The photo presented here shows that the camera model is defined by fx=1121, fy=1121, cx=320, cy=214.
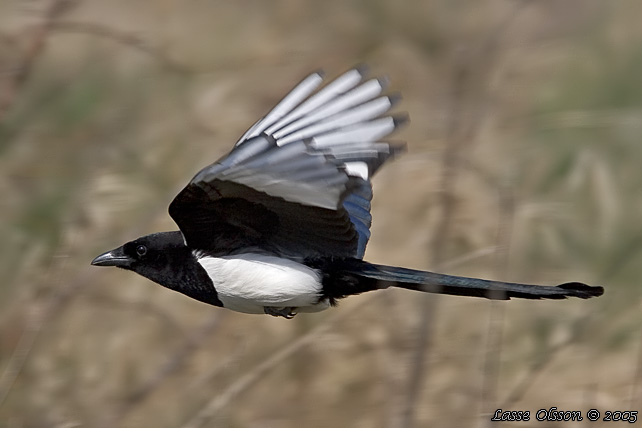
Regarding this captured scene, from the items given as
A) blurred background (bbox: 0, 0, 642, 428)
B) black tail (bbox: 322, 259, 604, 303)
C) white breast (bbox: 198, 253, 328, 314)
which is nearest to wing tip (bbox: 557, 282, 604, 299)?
black tail (bbox: 322, 259, 604, 303)

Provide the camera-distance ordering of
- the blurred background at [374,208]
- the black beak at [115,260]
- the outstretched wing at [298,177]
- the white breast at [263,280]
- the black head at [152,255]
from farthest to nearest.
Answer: the blurred background at [374,208] < the black beak at [115,260] < the black head at [152,255] < the white breast at [263,280] < the outstretched wing at [298,177]

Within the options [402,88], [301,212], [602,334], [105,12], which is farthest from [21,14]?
[602,334]

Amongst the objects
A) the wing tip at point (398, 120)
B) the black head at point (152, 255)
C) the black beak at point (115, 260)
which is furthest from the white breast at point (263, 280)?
the wing tip at point (398, 120)

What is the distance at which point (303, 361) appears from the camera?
3.52m

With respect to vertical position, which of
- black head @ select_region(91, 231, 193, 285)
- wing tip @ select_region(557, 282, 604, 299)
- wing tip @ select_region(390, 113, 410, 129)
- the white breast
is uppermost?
wing tip @ select_region(390, 113, 410, 129)

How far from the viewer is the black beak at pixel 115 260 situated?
2.64 metres

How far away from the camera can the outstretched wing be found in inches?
79.6

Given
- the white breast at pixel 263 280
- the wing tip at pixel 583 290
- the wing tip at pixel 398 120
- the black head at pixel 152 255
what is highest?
the wing tip at pixel 398 120

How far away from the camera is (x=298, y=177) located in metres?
2.04

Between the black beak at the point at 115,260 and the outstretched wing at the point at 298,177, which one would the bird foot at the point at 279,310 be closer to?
the outstretched wing at the point at 298,177

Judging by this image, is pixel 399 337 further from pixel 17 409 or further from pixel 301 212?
pixel 17 409

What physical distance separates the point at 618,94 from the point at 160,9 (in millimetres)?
2005

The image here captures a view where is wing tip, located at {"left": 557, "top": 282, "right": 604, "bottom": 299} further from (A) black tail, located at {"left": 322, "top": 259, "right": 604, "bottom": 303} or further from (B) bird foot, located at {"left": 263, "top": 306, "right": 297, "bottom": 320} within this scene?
(B) bird foot, located at {"left": 263, "top": 306, "right": 297, "bottom": 320}

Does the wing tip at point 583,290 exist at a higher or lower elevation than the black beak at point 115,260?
lower
